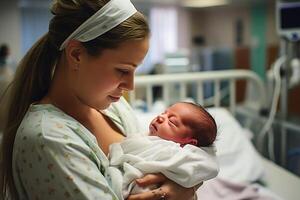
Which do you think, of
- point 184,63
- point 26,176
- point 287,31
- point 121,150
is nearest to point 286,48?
point 287,31

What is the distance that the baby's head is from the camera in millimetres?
1028

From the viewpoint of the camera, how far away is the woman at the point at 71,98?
2.41 ft

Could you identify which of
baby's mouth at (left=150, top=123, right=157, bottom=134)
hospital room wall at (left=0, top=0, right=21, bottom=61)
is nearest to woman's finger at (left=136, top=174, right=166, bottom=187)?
baby's mouth at (left=150, top=123, right=157, bottom=134)

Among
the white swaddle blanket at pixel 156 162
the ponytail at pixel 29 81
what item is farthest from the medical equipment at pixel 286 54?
the ponytail at pixel 29 81

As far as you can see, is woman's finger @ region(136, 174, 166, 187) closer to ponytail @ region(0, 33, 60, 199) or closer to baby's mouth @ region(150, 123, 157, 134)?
baby's mouth @ region(150, 123, 157, 134)

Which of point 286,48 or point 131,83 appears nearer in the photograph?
point 131,83

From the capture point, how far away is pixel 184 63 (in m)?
2.22

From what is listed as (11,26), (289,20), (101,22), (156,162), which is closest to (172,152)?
(156,162)

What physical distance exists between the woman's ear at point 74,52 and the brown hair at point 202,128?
0.40 m

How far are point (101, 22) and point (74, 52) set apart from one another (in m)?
0.10

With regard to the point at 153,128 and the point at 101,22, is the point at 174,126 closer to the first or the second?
the point at 153,128

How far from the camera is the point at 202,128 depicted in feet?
3.37

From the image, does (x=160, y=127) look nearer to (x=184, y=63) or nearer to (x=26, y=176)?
(x=26, y=176)

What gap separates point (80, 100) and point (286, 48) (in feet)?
5.42
